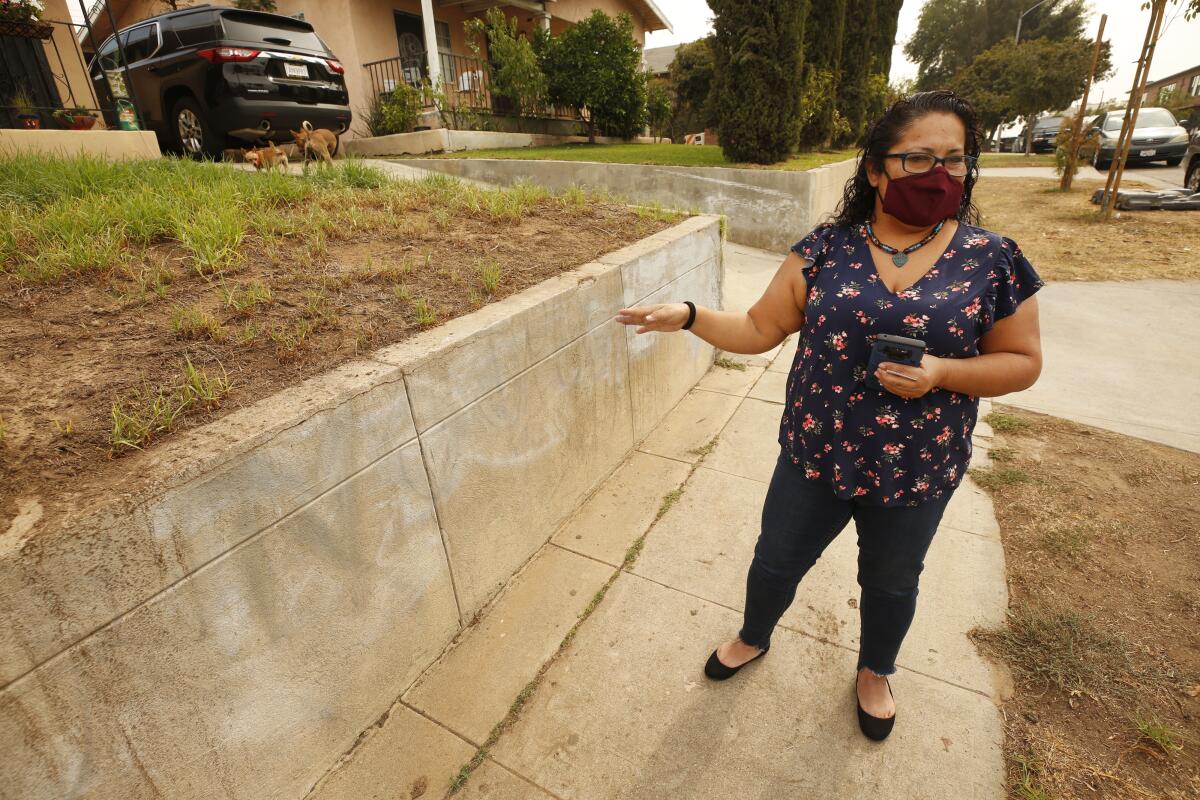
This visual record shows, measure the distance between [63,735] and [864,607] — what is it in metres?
2.10

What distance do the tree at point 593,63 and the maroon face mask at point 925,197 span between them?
535 inches

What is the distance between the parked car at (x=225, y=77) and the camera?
6.56 meters

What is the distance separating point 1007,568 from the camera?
2.65m

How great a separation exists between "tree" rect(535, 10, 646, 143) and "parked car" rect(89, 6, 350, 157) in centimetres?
704

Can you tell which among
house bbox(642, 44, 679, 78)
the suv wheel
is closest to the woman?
the suv wheel

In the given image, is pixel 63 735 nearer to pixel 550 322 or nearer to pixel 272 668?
pixel 272 668

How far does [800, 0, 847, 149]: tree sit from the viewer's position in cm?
981

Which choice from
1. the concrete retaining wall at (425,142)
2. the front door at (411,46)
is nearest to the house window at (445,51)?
the front door at (411,46)

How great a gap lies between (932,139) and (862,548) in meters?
1.18

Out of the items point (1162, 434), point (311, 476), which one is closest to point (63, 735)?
point (311, 476)

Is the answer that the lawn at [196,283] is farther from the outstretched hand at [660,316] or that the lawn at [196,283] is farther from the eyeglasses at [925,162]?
the eyeglasses at [925,162]

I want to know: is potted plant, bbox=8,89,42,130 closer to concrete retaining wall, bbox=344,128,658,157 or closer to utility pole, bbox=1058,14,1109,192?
concrete retaining wall, bbox=344,128,658,157

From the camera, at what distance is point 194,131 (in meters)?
7.04

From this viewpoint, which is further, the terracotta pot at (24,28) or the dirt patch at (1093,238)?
the dirt patch at (1093,238)
